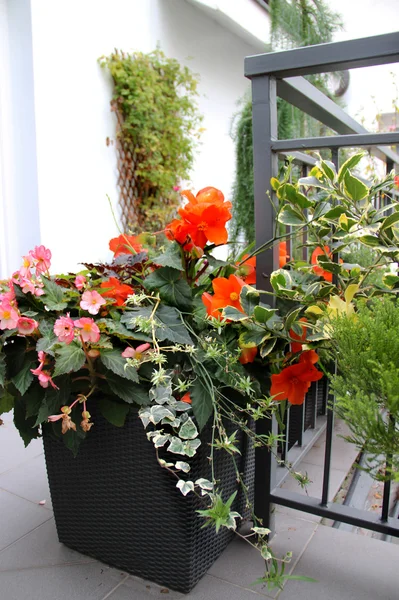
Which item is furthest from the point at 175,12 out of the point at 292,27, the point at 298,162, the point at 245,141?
the point at 298,162

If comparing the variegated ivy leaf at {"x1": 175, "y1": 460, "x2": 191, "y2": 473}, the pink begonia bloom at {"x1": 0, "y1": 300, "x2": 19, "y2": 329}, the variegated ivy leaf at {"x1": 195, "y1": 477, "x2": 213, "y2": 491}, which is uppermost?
the pink begonia bloom at {"x1": 0, "y1": 300, "x2": 19, "y2": 329}

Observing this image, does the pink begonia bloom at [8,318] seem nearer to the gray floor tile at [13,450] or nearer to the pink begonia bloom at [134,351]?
the pink begonia bloom at [134,351]

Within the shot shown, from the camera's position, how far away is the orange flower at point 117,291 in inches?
44.2

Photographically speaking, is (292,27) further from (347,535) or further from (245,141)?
(347,535)

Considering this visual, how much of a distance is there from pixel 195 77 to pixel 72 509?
419cm

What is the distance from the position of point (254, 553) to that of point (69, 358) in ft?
2.36

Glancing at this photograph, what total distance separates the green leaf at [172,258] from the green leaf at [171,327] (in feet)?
0.32

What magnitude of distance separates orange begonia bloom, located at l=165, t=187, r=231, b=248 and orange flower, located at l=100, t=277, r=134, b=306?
170mm

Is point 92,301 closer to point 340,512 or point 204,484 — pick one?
point 204,484

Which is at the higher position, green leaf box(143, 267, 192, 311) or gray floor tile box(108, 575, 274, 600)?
green leaf box(143, 267, 192, 311)

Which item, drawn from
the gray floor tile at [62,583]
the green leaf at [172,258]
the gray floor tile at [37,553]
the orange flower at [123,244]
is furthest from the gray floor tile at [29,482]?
the green leaf at [172,258]

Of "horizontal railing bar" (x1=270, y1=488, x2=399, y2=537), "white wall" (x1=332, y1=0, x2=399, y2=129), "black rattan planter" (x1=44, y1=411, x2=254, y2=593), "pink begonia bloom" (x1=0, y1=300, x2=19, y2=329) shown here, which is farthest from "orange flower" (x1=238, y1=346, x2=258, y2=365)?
"white wall" (x1=332, y1=0, x2=399, y2=129)

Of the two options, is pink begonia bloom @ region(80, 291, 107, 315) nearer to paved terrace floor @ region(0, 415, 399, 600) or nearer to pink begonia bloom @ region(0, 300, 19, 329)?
pink begonia bloom @ region(0, 300, 19, 329)

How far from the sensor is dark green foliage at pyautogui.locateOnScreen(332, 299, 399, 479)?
2.10ft
